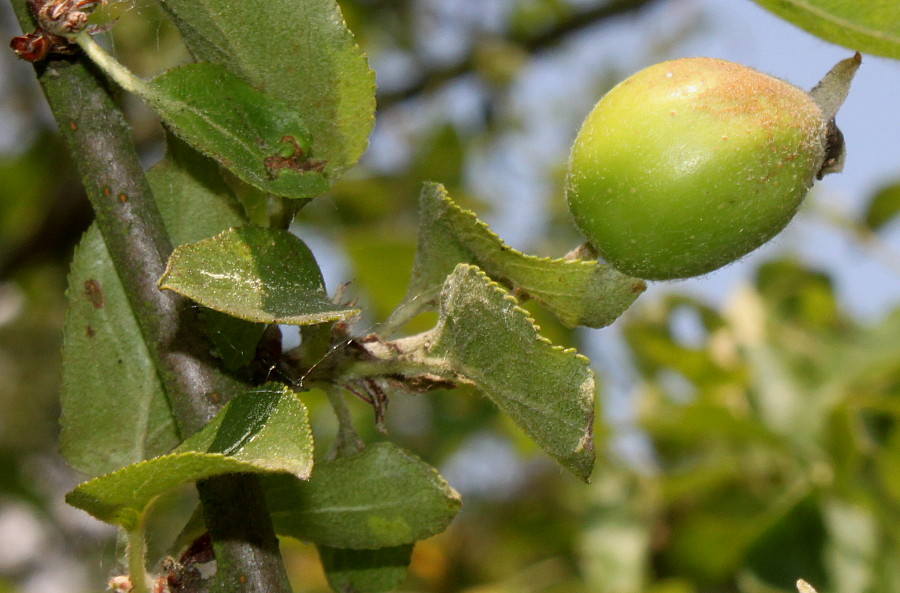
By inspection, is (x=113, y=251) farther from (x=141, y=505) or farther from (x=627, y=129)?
(x=627, y=129)

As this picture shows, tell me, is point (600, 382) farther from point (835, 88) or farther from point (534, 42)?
point (534, 42)

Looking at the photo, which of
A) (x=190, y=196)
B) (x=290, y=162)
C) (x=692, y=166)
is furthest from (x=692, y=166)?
(x=190, y=196)

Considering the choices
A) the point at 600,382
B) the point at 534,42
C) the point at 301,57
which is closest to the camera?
the point at 301,57

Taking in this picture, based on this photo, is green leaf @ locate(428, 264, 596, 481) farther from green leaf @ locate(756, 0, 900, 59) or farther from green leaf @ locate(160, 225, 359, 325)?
green leaf @ locate(756, 0, 900, 59)

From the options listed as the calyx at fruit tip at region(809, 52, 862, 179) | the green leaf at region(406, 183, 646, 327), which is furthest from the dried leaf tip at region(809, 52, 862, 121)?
the green leaf at region(406, 183, 646, 327)

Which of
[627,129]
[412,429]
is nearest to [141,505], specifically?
[627,129]

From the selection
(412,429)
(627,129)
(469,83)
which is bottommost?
(412,429)

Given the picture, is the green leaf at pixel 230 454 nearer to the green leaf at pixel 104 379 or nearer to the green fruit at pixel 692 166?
the green leaf at pixel 104 379
